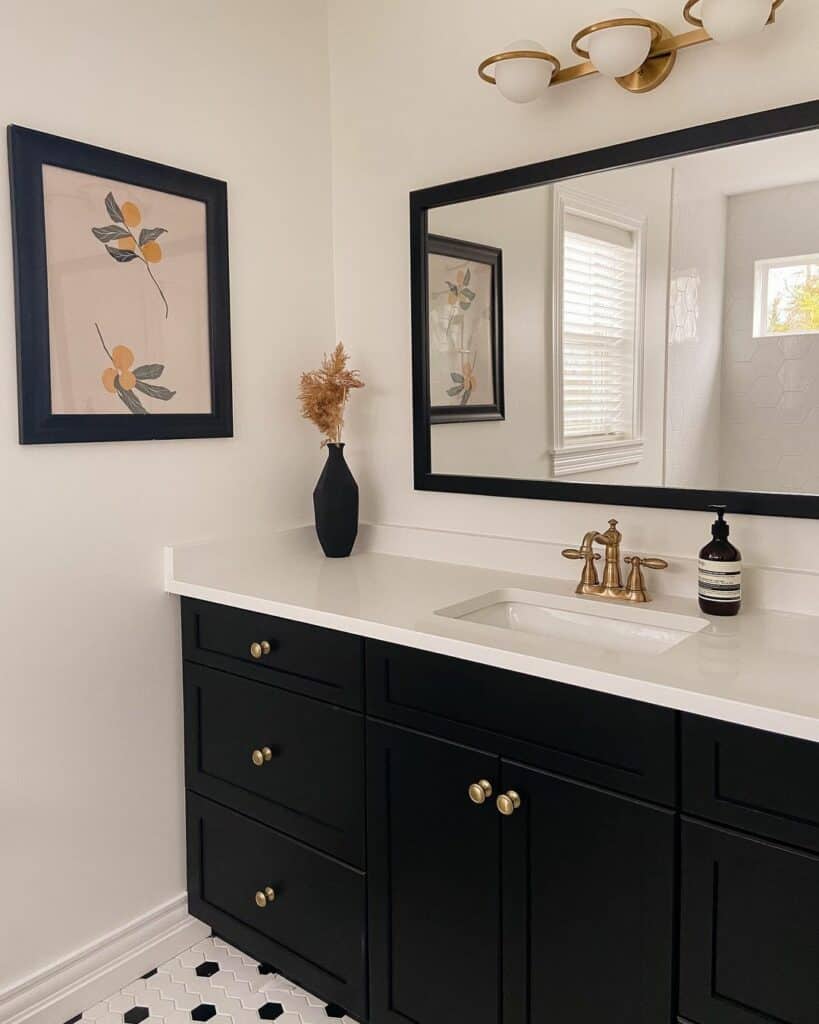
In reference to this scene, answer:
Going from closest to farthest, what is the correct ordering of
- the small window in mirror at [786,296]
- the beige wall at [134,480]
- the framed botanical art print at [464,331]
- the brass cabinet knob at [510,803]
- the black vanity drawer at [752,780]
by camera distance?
the black vanity drawer at [752,780]
the brass cabinet knob at [510,803]
the small window in mirror at [786,296]
the beige wall at [134,480]
the framed botanical art print at [464,331]

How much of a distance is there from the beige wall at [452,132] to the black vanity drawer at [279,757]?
2.07 feet

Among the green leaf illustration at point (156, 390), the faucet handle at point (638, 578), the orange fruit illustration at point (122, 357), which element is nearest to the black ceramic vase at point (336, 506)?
the green leaf illustration at point (156, 390)

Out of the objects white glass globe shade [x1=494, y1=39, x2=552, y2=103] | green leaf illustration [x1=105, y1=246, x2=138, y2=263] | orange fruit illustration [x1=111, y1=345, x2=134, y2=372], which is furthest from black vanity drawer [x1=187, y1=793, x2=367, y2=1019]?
white glass globe shade [x1=494, y1=39, x2=552, y2=103]

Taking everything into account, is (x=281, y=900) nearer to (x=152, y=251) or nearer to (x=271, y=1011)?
(x=271, y=1011)

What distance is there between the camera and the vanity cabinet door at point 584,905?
48.9 inches

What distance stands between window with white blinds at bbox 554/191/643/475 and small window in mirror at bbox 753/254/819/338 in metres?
0.24

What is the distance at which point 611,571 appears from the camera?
174 centimetres

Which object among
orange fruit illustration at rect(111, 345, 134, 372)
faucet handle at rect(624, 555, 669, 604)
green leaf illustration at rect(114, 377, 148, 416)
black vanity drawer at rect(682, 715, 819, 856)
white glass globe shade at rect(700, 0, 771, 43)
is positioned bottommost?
black vanity drawer at rect(682, 715, 819, 856)

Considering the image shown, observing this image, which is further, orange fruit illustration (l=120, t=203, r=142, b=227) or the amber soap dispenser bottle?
orange fruit illustration (l=120, t=203, r=142, b=227)

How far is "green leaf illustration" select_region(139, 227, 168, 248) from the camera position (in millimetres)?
1886

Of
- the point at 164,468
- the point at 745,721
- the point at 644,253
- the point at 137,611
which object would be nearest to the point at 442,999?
the point at 745,721

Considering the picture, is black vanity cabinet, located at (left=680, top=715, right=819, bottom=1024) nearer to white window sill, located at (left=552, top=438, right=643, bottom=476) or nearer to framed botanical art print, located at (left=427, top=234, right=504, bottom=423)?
white window sill, located at (left=552, top=438, right=643, bottom=476)

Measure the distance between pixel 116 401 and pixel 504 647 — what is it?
104 cm

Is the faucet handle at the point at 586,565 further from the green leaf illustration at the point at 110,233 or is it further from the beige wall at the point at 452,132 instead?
the green leaf illustration at the point at 110,233
